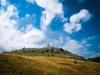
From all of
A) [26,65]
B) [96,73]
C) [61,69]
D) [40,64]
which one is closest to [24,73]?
[26,65]

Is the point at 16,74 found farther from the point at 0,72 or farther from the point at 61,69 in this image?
the point at 61,69

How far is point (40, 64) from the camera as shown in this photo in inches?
2480

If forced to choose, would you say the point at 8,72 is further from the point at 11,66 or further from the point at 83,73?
the point at 83,73

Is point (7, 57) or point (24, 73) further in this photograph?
point (7, 57)

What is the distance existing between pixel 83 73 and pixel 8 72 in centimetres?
3062

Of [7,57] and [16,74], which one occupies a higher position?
[7,57]

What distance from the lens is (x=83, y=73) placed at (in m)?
63.8

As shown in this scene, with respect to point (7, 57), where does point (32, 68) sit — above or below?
below

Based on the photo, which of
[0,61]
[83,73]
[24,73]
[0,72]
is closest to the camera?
[0,72]

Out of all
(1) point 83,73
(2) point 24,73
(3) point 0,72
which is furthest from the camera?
(1) point 83,73

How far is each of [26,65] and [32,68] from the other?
300 cm

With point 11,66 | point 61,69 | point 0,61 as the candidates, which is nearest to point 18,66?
point 11,66

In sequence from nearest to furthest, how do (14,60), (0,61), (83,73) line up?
(0,61) → (14,60) → (83,73)

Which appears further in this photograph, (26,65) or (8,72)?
(26,65)
